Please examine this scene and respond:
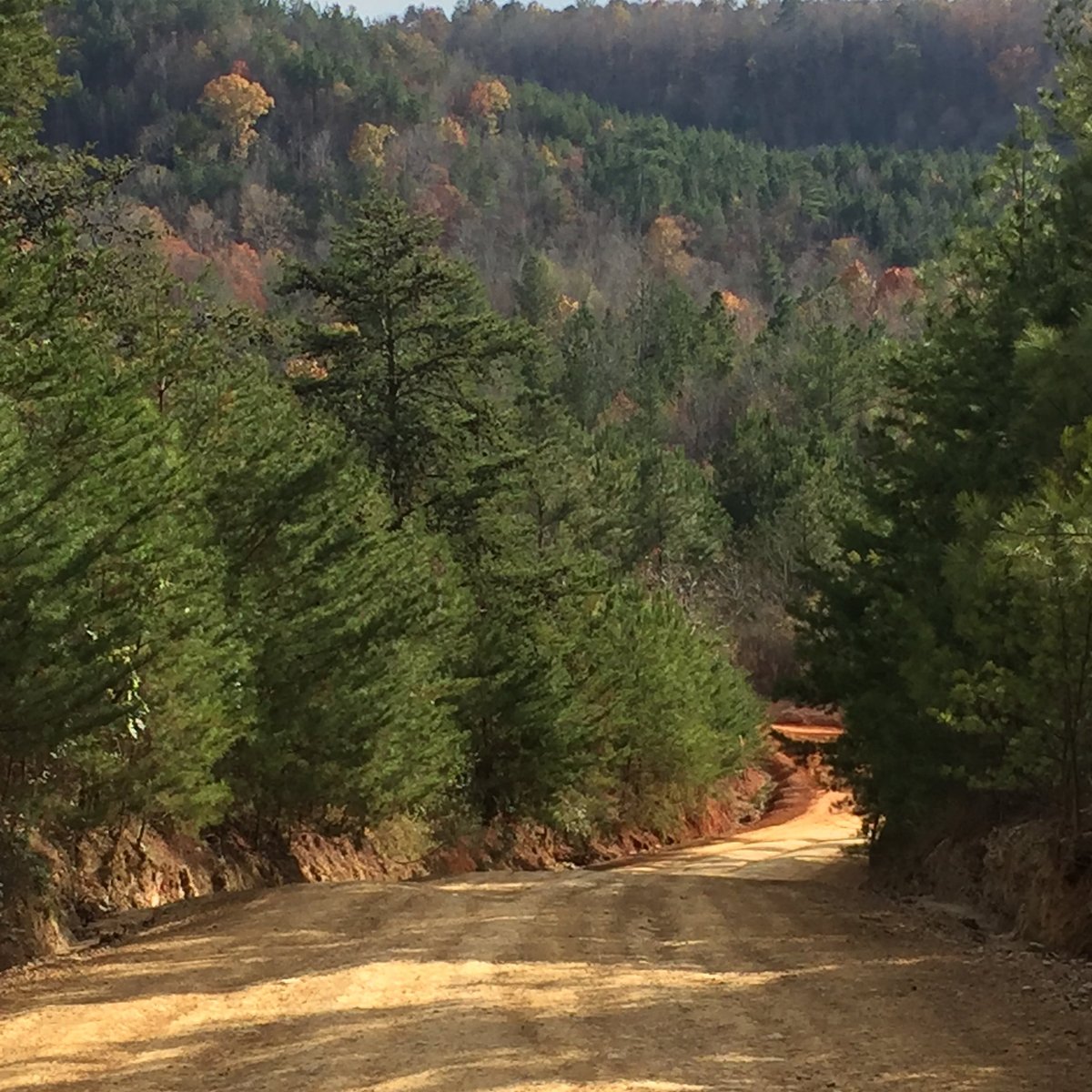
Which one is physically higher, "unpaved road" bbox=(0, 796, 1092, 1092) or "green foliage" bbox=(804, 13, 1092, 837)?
"green foliage" bbox=(804, 13, 1092, 837)

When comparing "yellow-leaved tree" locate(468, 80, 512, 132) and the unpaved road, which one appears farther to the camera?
"yellow-leaved tree" locate(468, 80, 512, 132)

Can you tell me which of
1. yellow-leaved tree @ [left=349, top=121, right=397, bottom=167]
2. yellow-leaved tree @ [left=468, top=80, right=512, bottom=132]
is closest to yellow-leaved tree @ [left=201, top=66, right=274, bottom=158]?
yellow-leaved tree @ [left=349, top=121, right=397, bottom=167]

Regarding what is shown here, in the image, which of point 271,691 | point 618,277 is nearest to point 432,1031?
point 271,691

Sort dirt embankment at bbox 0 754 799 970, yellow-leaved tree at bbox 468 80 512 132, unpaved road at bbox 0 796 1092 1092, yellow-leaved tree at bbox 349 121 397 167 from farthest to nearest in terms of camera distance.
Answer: yellow-leaved tree at bbox 468 80 512 132
yellow-leaved tree at bbox 349 121 397 167
dirt embankment at bbox 0 754 799 970
unpaved road at bbox 0 796 1092 1092

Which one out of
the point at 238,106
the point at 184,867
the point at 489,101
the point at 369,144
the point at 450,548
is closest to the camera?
the point at 184,867

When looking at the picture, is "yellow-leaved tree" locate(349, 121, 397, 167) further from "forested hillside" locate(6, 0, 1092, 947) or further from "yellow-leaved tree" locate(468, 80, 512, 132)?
"forested hillside" locate(6, 0, 1092, 947)

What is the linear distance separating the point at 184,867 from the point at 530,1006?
487 inches

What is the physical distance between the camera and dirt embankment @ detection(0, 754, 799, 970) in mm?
15398

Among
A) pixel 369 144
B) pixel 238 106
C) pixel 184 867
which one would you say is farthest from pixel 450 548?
pixel 238 106

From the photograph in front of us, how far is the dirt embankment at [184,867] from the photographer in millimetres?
15398

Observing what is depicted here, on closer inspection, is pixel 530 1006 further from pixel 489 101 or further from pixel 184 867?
pixel 489 101

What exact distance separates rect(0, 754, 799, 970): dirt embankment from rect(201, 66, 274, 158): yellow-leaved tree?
11997cm

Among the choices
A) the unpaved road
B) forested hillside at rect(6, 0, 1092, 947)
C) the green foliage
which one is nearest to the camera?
the unpaved road

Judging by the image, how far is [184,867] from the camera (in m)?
21.6
